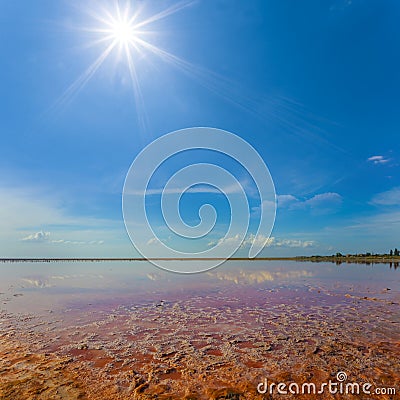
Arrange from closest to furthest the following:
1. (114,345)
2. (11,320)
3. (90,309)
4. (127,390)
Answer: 1. (127,390)
2. (114,345)
3. (11,320)
4. (90,309)

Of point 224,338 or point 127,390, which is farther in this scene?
point 224,338

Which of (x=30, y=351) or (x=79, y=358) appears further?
(x=30, y=351)

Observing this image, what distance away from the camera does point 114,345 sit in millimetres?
9727

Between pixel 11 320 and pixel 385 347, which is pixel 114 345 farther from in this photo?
pixel 385 347

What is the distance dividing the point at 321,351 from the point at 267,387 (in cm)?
358

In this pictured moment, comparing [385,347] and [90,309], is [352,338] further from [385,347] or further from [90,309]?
[90,309]

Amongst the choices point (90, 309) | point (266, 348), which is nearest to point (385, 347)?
point (266, 348)

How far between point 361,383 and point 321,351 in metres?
2.28

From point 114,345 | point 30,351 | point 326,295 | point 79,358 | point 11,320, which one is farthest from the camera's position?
point 326,295

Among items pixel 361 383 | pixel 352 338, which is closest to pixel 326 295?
pixel 352 338

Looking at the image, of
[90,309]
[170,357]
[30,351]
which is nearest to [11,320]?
[90,309]

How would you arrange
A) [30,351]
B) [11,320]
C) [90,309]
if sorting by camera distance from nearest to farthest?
[30,351] → [11,320] → [90,309]

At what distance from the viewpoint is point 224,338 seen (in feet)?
34.8

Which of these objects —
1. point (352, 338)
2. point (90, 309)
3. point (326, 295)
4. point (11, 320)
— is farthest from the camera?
point (326, 295)
